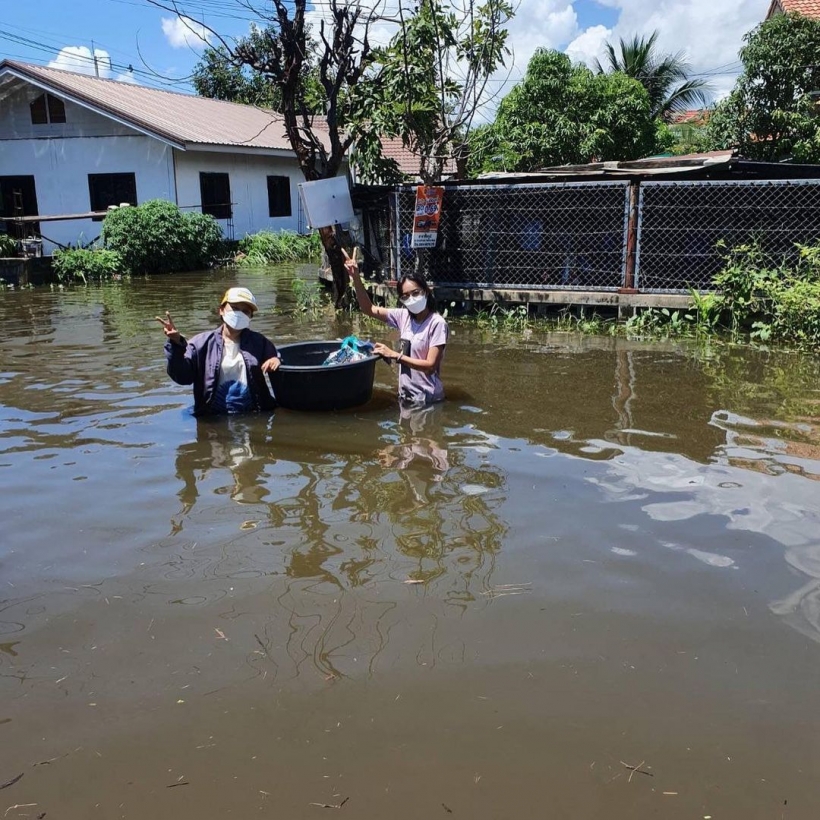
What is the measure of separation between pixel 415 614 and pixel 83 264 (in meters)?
17.9

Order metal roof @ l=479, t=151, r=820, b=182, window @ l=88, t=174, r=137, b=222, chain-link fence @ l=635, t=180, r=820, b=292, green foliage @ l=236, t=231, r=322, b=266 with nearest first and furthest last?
1. chain-link fence @ l=635, t=180, r=820, b=292
2. metal roof @ l=479, t=151, r=820, b=182
3. green foliage @ l=236, t=231, r=322, b=266
4. window @ l=88, t=174, r=137, b=222

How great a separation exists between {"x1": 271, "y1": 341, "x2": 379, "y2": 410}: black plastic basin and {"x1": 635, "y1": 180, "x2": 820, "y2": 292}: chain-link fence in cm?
478

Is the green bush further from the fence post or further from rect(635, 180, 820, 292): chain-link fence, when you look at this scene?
rect(635, 180, 820, 292): chain-link fence

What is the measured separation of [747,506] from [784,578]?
2.84 feet

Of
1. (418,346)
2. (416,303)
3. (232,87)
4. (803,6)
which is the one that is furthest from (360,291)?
(232,87)

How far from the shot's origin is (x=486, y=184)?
1038 cm

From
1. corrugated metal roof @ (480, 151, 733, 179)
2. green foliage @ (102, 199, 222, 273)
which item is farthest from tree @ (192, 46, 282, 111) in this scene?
corrugated metal roof @ (480, 151, 733, 179)

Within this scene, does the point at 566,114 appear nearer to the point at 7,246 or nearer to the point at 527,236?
the point at 527,236

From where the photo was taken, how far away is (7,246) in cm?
1888

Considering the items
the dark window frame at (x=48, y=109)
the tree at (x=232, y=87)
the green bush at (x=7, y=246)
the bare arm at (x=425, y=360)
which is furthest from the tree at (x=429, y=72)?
the tree at (x=232, y=87)

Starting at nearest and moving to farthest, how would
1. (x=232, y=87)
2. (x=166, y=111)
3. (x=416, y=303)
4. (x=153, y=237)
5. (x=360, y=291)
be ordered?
1. (x=416, y=303)
2. (x=360, y=291)
3. (x=153, y=237)
4. (x=166, y=111)
5. (x=232, y=87)

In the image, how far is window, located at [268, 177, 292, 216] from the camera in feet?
92.9

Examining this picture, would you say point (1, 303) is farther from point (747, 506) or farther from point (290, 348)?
point (747, 506)

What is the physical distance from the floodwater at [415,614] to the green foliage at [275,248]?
59.9 feet
